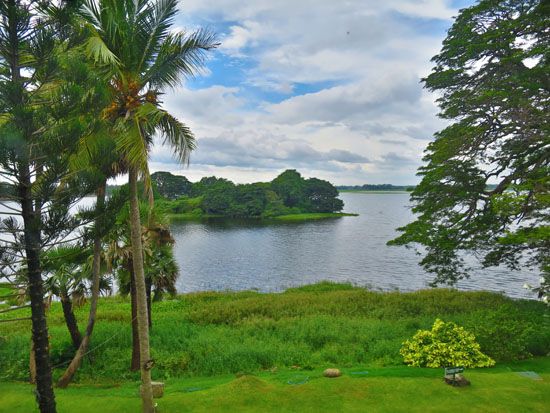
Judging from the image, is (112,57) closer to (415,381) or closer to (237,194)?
(415,381)

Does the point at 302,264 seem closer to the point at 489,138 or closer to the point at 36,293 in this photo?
the point at 489,138

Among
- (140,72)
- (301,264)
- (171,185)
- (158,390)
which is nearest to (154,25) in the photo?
(140,72)

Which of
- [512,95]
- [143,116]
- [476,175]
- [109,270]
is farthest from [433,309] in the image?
[143,116]

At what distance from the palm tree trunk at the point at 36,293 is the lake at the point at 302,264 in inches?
1082

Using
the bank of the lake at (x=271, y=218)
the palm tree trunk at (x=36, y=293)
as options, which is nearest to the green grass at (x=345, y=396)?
the palm tree trunk at (x=36, y=293)

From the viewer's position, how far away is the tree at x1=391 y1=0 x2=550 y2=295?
13905 millimetres

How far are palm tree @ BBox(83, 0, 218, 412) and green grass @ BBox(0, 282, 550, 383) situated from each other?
16.4 feet

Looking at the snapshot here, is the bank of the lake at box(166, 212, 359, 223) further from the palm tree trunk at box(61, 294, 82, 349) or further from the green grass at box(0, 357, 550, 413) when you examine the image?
the green grass at box(0, 357, 550, 413)

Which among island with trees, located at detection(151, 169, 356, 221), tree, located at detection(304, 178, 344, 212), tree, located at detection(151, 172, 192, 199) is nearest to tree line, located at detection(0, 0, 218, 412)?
island with trees, located at detection(151, 169, 356, 221)

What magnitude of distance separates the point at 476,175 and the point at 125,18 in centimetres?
1565

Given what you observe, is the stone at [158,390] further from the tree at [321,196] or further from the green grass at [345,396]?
the tree at [321,196]

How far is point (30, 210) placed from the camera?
7.72 metres

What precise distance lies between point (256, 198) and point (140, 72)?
320ft

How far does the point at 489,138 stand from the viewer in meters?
16.1
